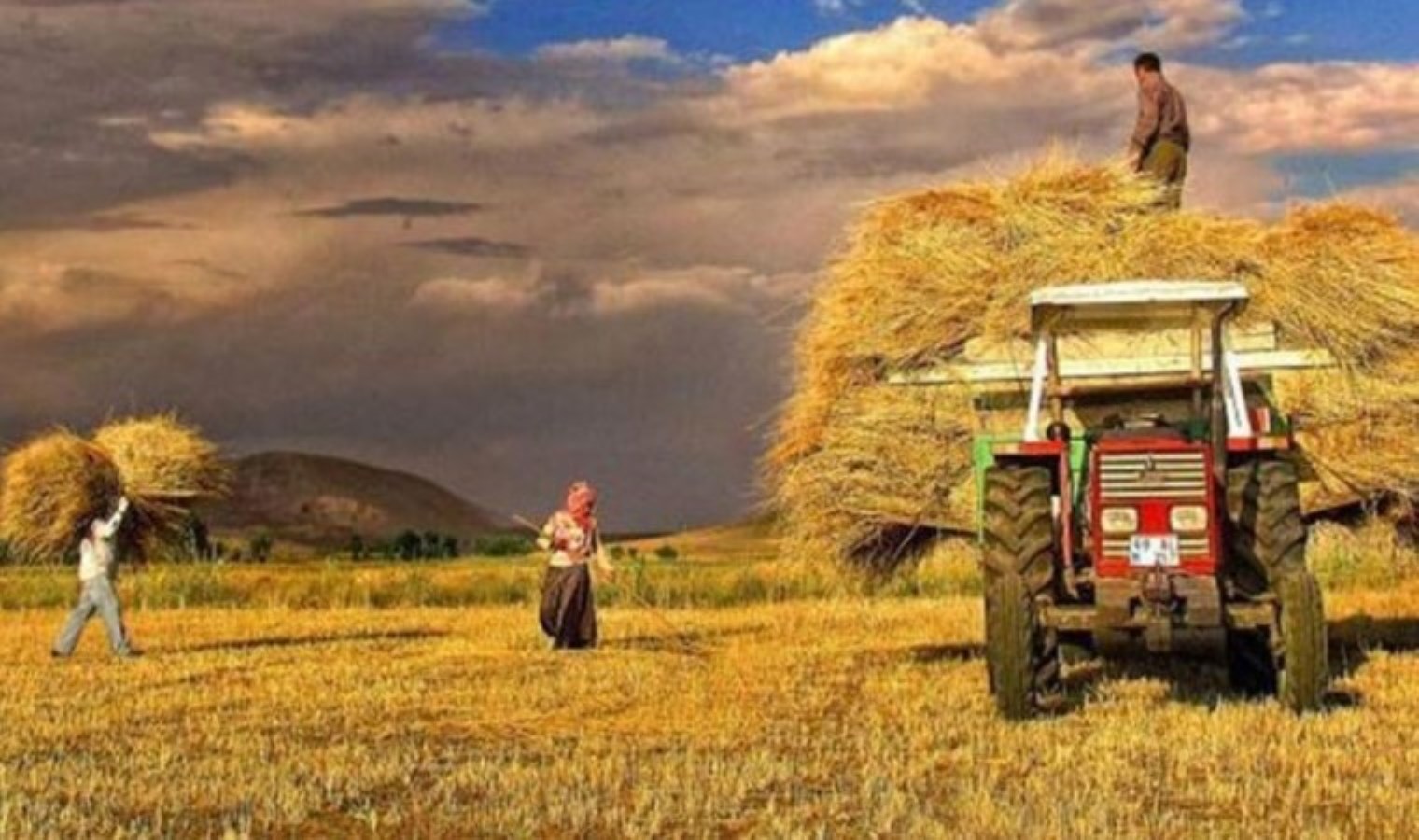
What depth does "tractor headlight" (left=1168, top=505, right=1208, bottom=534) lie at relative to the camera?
1211 cm

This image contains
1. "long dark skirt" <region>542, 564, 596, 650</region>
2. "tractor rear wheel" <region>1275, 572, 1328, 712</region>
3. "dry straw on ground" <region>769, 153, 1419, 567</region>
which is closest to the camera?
"tractor rear wheel" <region>1275, 572, 1328, 712</region>

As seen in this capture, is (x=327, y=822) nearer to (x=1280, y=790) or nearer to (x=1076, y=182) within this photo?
(x=1280, y=790)

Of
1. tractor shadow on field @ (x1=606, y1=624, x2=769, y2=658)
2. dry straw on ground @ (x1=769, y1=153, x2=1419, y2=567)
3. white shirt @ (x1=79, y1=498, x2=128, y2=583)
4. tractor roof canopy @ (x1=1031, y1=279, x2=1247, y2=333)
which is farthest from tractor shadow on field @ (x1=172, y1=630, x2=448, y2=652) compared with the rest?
tractor roof canopy @ (x1=1031, y1=279, x2=1247, y2=333)

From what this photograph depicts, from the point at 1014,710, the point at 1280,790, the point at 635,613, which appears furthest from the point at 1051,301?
the point at 635,613

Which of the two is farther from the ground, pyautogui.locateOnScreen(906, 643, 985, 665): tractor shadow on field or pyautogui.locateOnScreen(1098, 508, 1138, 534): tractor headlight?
pyautogui.locateOnScreen(1098, 508, 1138, 534): tractor headlight

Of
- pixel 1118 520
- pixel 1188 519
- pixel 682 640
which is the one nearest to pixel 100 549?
pixel 682 640

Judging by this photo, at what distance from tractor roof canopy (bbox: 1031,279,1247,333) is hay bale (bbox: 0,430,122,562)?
10.9 m

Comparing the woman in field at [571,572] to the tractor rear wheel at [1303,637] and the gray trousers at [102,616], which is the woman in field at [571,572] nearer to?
the gray trousers at [102,616]

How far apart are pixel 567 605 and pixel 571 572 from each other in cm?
32

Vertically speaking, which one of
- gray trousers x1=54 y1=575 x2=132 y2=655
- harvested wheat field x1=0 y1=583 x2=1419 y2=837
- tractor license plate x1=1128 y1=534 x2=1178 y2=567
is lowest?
harvested wheat field x1=0 y1=583 x2=1419 y2=837

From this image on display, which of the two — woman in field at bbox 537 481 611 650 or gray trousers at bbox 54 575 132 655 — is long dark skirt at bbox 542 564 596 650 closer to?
woman in field at bbox 537 481 611 650

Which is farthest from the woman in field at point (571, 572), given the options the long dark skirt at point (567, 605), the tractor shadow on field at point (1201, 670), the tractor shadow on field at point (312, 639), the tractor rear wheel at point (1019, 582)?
the tractor rear wheel at point (1019, 582)

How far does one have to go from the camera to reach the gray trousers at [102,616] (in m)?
19.5

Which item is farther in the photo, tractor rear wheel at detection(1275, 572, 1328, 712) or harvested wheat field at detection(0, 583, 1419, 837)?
tractor rear wheel at detection(1275, 572, 1328, 712)
